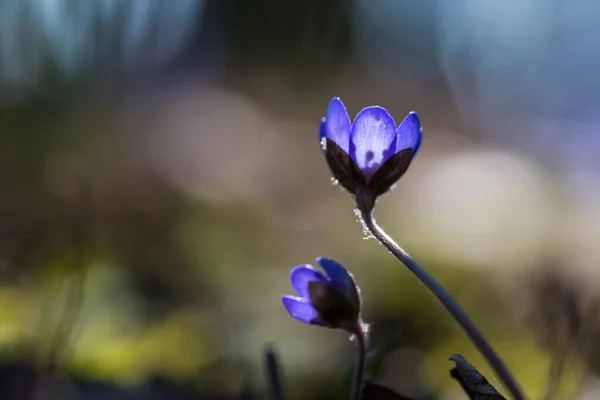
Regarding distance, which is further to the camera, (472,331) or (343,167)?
(343,167)

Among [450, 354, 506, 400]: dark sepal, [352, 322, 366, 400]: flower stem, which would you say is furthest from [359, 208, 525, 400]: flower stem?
[352, 322, 366, 400]: flower stem

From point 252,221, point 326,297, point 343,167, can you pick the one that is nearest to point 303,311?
point 326,297

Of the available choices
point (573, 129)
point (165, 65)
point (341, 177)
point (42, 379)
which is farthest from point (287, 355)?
point (165, 65)

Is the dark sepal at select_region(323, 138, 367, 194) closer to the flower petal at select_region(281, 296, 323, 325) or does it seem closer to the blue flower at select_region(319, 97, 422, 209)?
the blue flower at select_region(319, 97, 422, 209)

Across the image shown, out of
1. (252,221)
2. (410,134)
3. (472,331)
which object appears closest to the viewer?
(472,331)

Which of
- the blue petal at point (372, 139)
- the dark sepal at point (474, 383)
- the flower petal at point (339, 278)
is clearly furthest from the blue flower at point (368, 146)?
the dark sepal at point (474, 383)

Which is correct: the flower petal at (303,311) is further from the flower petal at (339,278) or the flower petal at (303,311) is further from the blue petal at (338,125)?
the blue petal at (338,125)

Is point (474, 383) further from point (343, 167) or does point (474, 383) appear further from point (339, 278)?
point (343, 167)

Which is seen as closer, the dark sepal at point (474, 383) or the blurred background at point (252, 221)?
the dark sepal at point (474, 383)
